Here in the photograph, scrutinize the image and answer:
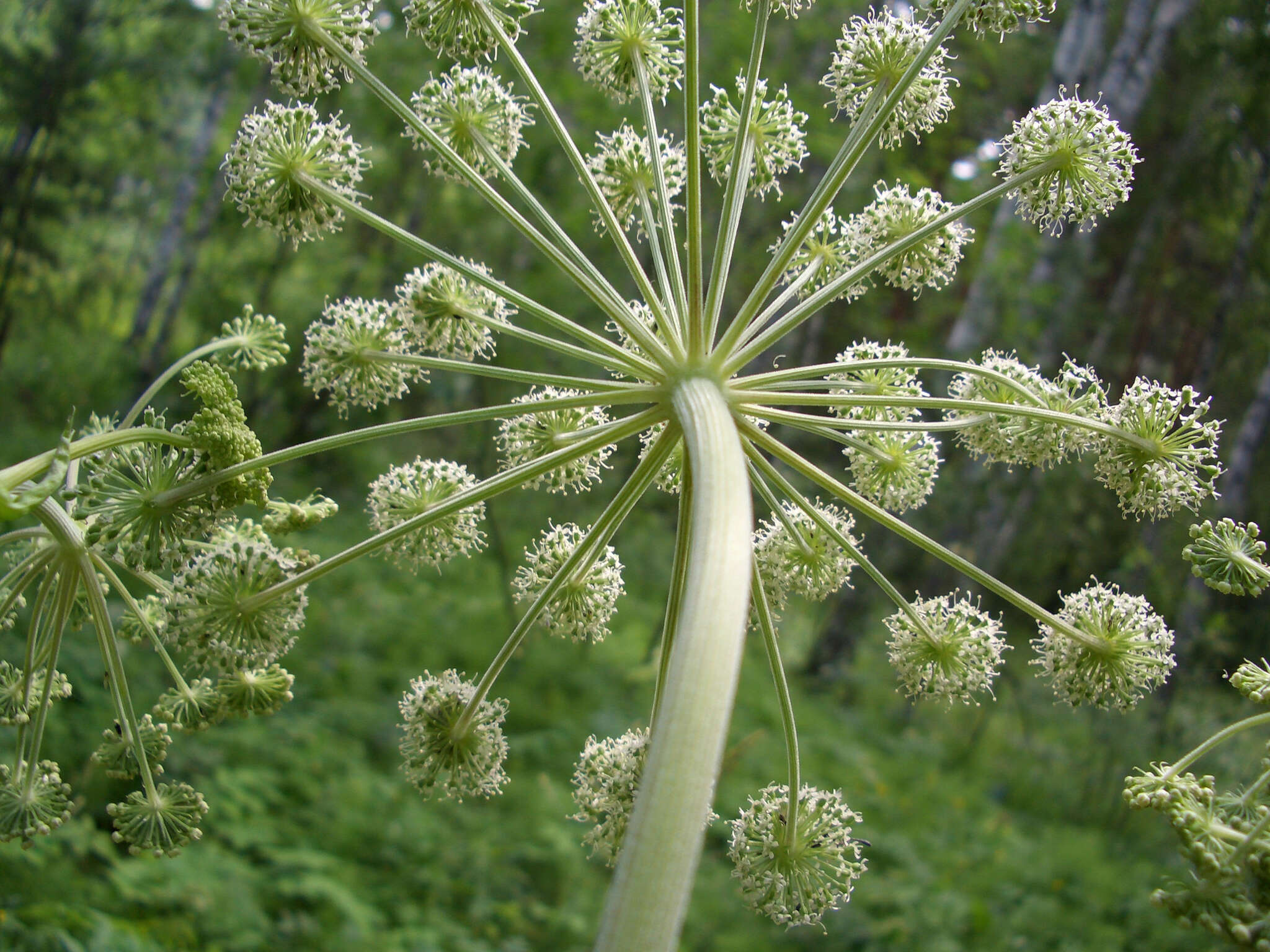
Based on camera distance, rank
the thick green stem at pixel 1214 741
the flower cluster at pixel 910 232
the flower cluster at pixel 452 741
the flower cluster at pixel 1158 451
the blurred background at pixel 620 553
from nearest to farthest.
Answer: the thick green stem at pixel 1214 741, the flower cluster at pixel 1158 451, the flower cluster at pixel 452 741, the flower cluster at pixel 910 232, the blurred background at pixel 620 553

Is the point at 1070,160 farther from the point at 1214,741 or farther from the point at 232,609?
the point at 232,609

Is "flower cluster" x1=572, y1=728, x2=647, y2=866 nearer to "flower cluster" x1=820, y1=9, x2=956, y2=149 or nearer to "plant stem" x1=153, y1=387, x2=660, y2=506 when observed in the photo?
"plant stem" x1=153, y1=387, x2=660, y2=506

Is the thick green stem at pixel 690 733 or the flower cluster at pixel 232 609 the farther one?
the flower cluster at pixel 232 609

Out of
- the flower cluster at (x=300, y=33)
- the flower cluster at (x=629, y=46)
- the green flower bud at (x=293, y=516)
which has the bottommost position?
the green flower bud at (x=293, y=516)

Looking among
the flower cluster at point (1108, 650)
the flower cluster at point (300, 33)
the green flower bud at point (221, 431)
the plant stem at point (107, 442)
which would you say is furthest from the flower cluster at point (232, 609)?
the flower cluster at point (1108, 650)

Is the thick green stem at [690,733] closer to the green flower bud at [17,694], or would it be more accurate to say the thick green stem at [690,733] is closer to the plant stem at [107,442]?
the plant stem at [107,442]

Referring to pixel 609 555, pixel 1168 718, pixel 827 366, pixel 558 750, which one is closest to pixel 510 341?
pixel 558 750

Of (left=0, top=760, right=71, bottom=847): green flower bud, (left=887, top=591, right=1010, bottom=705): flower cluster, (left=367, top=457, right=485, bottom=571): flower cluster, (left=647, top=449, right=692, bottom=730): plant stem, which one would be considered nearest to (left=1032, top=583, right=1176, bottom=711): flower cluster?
(left=887, top=591, right=1010, bottom=705): flower cluster

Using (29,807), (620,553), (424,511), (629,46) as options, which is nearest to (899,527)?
(424,511)
